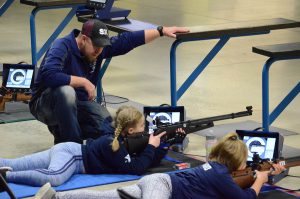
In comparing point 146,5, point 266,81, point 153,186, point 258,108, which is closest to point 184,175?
point 153,186

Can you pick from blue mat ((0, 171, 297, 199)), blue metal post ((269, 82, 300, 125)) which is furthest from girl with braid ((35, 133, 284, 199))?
blue metal post ((269, 82, 300, 125))

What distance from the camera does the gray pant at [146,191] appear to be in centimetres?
500

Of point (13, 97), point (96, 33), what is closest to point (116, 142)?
point (96, 33)

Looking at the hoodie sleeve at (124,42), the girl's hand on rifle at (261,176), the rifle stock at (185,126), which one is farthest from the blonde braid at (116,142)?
the hoodie sleeve at (124,42)

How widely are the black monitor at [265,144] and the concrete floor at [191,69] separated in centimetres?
24

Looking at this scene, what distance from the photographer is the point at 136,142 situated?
599 centimetres

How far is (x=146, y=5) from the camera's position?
15477 millimetres

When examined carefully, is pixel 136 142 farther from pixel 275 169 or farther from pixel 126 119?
pixel 275 169

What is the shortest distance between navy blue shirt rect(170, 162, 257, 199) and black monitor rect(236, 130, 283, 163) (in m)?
1.02

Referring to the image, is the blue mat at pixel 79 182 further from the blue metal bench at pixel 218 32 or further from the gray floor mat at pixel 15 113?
the gray floor mat at pixel 15 113

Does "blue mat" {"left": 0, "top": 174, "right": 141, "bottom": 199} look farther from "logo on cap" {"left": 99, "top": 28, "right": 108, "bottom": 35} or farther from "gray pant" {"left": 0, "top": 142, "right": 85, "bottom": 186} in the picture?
"logo on cap" {"left": 99, "top": 28, "right": 108, "bottom": 35}

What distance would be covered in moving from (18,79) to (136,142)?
242 cm

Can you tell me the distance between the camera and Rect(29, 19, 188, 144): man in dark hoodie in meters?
6.50

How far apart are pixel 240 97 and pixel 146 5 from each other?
7.02 m
